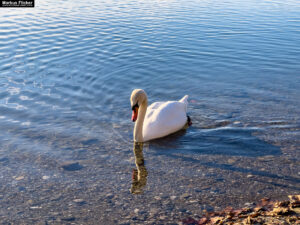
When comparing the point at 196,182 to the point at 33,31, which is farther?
the point at 33,31

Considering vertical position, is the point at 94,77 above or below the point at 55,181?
above

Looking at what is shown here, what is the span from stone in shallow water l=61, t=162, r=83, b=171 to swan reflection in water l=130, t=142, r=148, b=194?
1116mm

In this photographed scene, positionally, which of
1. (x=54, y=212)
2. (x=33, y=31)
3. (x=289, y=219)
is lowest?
(x=54, y=212)

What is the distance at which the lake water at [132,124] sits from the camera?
6.65 meters

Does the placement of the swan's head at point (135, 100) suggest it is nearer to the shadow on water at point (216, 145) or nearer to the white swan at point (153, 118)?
the white swan at point (153, 118)

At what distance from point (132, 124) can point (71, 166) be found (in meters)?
2.40

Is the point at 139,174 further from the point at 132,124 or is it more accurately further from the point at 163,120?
the point at 132,124

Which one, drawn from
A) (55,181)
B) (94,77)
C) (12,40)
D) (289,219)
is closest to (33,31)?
(12,40)

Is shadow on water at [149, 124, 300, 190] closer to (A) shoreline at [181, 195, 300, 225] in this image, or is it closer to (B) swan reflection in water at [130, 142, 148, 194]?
(B) swan reflection in water at [130, 142, 148, 194]

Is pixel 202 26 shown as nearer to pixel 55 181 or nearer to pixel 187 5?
pixel 187 5

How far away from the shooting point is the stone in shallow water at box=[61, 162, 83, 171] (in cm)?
767

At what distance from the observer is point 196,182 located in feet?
23.2

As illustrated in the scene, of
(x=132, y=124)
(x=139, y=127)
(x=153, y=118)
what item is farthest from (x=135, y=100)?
(x=132, y=124)

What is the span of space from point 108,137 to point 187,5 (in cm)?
1939
